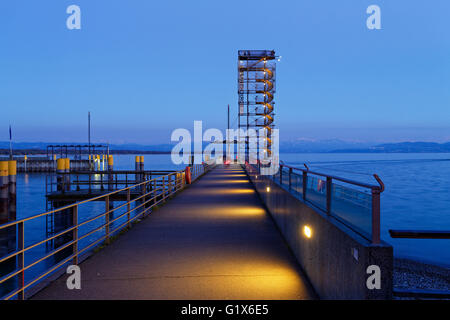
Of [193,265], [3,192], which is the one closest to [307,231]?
[193,265]

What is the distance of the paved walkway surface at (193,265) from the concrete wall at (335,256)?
34 cm

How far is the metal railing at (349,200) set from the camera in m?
3.89

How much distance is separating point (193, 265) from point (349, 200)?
336 centimetres

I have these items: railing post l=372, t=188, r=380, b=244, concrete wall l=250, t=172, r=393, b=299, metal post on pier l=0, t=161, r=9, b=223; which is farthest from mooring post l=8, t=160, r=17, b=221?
railing post l=372, t=188, r=380, b=244

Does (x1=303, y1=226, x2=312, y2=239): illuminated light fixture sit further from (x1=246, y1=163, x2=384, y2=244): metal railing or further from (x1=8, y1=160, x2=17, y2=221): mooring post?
(x1=8, y1=160, x2=17, y2=221): mooring post

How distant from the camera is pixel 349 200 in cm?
475

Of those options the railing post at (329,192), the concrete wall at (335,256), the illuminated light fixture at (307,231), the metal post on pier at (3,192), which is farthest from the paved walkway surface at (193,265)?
the metal post on pier at (3,192)

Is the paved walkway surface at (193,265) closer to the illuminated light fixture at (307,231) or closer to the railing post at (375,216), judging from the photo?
the illuminated light fixture at (307,231)

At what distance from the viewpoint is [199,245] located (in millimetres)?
8562

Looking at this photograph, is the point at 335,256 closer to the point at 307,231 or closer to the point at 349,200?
the point at 349,200

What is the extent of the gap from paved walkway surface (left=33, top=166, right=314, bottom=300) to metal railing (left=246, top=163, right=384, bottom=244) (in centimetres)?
130
